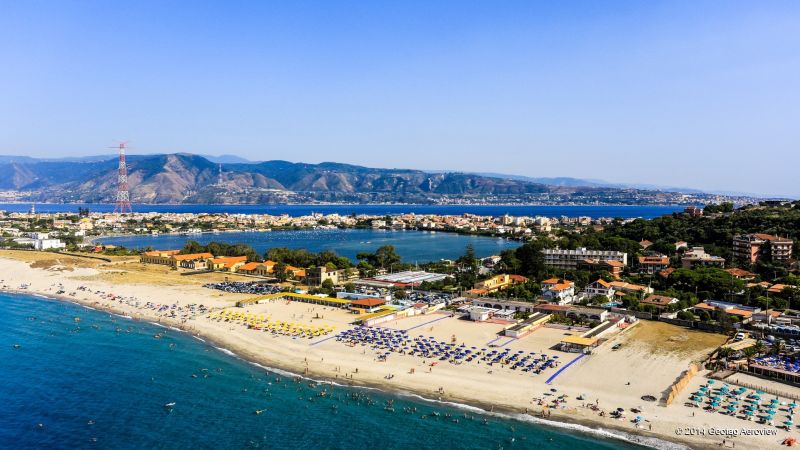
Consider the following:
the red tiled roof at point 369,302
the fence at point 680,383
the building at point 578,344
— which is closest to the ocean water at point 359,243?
the red tiled roof at point 369,302

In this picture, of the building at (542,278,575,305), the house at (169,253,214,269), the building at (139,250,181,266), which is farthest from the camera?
the building at (139,250,181,266)

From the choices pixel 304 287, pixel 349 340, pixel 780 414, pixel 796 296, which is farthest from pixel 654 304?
pixel 304 287

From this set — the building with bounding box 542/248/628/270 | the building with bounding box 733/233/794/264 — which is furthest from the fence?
the building with bounding box 733/233/794/264

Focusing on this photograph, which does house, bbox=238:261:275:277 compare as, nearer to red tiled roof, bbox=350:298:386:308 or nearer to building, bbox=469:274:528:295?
red tiled roof, bbox=350:298:386:308

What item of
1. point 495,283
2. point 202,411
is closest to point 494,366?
point 202,411

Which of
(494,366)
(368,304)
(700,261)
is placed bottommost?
(494,366)

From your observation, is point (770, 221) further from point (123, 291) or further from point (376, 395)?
point (123, 291)

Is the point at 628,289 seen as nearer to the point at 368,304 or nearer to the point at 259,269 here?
the point at 368,304
